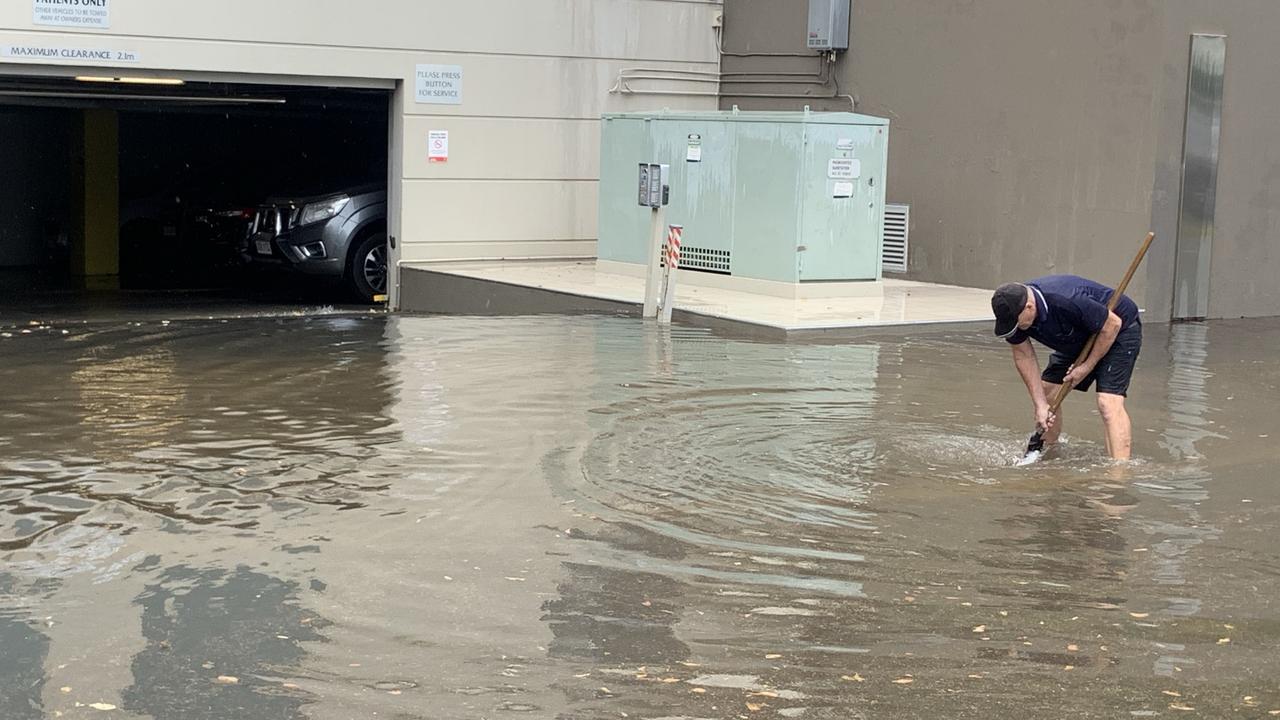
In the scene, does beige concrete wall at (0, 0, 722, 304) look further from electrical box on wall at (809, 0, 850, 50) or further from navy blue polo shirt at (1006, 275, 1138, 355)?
navy blue polo shirt at (1006, 275, 1138, 355)

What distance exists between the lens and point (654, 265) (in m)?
13.2

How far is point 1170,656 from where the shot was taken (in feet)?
16.1

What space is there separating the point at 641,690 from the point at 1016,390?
619 cm

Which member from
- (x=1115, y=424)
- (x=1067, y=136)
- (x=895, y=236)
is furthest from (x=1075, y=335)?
(x=895, y=236)

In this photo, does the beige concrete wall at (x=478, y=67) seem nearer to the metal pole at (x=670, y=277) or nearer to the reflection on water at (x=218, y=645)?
the metal pole at (x=670, y=277)

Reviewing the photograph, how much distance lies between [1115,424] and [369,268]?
11.0 meters

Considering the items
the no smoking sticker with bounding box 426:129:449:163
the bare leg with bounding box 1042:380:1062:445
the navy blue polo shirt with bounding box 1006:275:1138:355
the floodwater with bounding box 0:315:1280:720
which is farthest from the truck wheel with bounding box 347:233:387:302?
the navy blue polo shirt with bounding box 1006:275:1138:355

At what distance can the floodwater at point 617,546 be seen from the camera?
4.61 meters

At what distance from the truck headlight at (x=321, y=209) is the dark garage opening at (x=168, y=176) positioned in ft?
0.42

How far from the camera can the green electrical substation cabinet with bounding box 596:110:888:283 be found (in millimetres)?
14156

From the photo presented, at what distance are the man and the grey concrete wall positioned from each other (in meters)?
6.90

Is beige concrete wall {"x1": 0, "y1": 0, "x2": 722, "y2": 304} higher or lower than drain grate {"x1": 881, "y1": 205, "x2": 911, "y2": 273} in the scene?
higher

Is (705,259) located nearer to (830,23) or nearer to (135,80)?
(830,23)

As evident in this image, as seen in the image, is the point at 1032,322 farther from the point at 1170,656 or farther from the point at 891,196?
the point at 891,196
